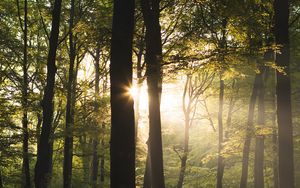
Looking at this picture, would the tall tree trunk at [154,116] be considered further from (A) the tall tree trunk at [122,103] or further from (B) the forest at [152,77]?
(A) the tall tree trunk at [122,103]

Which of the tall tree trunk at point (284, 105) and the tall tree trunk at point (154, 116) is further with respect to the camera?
the tall tree trunk at point (284, 105)

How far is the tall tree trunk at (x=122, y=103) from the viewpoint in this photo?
18.0 feet

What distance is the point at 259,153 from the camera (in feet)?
56.6

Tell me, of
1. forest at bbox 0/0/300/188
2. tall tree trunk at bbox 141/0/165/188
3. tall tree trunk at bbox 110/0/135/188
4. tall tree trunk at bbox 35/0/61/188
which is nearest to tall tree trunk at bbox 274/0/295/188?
forest at bbox 0/0/300/188

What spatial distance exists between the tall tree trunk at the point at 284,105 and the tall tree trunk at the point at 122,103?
5.80m

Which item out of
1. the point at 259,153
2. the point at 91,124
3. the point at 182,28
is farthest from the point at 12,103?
the point at 259,153

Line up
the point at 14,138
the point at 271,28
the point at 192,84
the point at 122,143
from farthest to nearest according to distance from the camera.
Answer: the point at 192,84 < the point at 14,138 < the point at 271,28 < the point at 122,143

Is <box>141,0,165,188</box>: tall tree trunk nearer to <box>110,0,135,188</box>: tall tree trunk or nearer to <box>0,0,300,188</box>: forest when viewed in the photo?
<box>0,0,300,188</box>: forest

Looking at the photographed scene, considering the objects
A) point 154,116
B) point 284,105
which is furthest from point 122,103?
point 284,105

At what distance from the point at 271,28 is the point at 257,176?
853 centimetres

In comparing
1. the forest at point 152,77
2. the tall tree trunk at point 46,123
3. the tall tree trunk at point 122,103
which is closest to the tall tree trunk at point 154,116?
the forest at point 152,77

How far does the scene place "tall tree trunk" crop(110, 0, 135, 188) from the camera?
18.0 feet

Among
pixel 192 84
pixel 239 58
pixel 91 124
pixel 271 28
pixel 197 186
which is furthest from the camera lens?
pixel 197 186

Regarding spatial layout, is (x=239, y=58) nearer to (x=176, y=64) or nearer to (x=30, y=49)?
(x=176, y=64)
